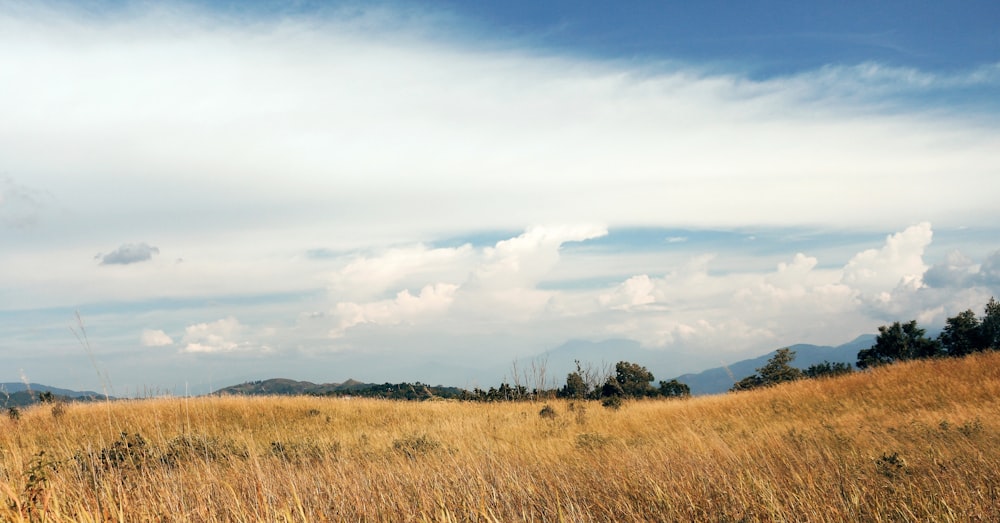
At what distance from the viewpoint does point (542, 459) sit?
1009 cm

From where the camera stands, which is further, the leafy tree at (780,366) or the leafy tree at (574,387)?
the leafy tree at (780,366)

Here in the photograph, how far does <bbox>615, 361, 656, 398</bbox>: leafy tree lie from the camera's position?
1444 inches

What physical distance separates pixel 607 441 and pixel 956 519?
29.0 feet

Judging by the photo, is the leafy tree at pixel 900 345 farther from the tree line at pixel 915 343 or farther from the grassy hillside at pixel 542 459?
the grassy hillside at pixel 542 459

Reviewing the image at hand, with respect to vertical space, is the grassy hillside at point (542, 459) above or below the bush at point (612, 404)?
above

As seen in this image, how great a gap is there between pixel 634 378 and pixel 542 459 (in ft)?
96.9

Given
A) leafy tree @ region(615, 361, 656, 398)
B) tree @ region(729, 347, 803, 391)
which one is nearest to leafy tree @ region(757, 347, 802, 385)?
tree @ region(729, 347, 803, 391)

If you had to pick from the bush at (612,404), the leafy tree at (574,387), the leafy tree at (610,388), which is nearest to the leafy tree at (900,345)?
the leafy tree at (610,388)

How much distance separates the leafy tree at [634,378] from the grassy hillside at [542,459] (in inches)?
561

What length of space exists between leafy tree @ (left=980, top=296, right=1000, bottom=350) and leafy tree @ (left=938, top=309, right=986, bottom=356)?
0.63 ft

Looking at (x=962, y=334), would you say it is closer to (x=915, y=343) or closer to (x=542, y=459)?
(x=915, y=343)

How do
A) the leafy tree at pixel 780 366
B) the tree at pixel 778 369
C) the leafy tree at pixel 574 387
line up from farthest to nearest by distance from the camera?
the leafy tree at pixel 780 366 → the tree at pixel 778 369 → the leafy tree at pixel 574 387

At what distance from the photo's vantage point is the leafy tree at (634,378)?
36.7 m

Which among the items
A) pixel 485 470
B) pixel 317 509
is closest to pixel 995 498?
pixel 485 470
